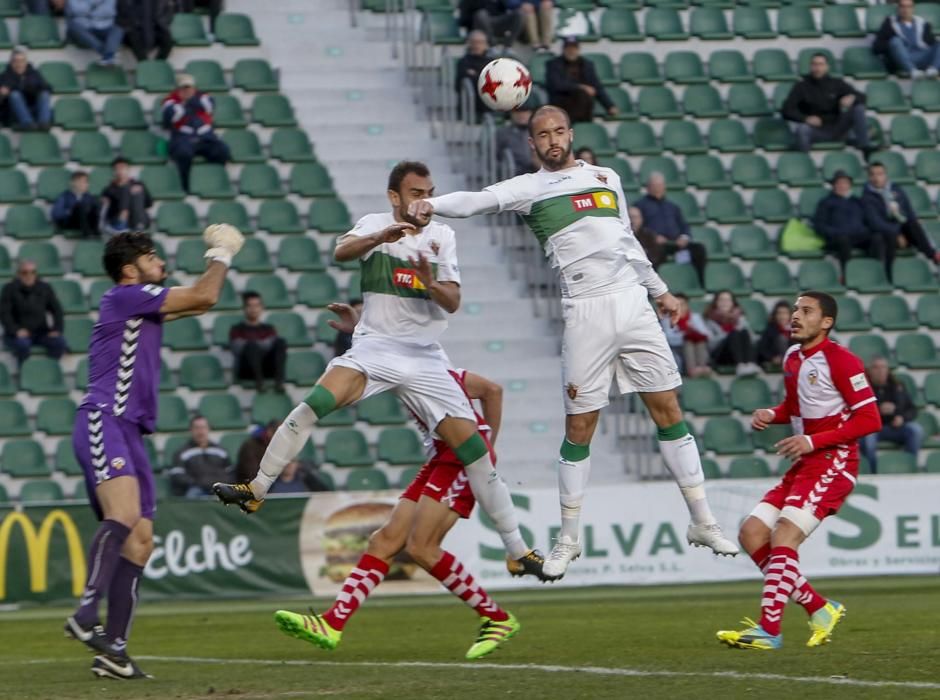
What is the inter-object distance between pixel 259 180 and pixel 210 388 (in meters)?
3.38

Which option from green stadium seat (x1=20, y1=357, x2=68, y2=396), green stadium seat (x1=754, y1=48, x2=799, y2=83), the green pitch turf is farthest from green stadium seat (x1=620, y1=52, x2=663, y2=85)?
the green pitch turf

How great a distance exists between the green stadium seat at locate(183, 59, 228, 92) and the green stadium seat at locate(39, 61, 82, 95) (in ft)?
4.83

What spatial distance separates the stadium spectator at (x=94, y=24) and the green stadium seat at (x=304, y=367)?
5.20 metres

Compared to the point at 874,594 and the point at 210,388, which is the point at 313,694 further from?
the point at 210,388

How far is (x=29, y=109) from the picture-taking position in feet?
71.7

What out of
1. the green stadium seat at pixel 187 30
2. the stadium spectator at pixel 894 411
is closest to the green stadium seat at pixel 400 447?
the stadium spectator at pixel 894 411

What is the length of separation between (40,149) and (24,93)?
2.35 ft

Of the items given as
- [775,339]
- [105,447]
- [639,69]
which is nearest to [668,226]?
[775,339]

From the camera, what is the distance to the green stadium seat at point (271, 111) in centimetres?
2308

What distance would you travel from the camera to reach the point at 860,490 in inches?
727

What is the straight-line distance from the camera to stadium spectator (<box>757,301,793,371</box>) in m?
20.9

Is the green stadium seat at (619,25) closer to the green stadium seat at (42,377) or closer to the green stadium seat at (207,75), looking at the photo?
the green stadium seat at (207,75)

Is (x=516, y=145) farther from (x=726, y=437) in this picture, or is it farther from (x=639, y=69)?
(x=726, y=437)

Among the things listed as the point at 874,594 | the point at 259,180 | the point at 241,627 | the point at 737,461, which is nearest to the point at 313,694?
the point at 241,627
